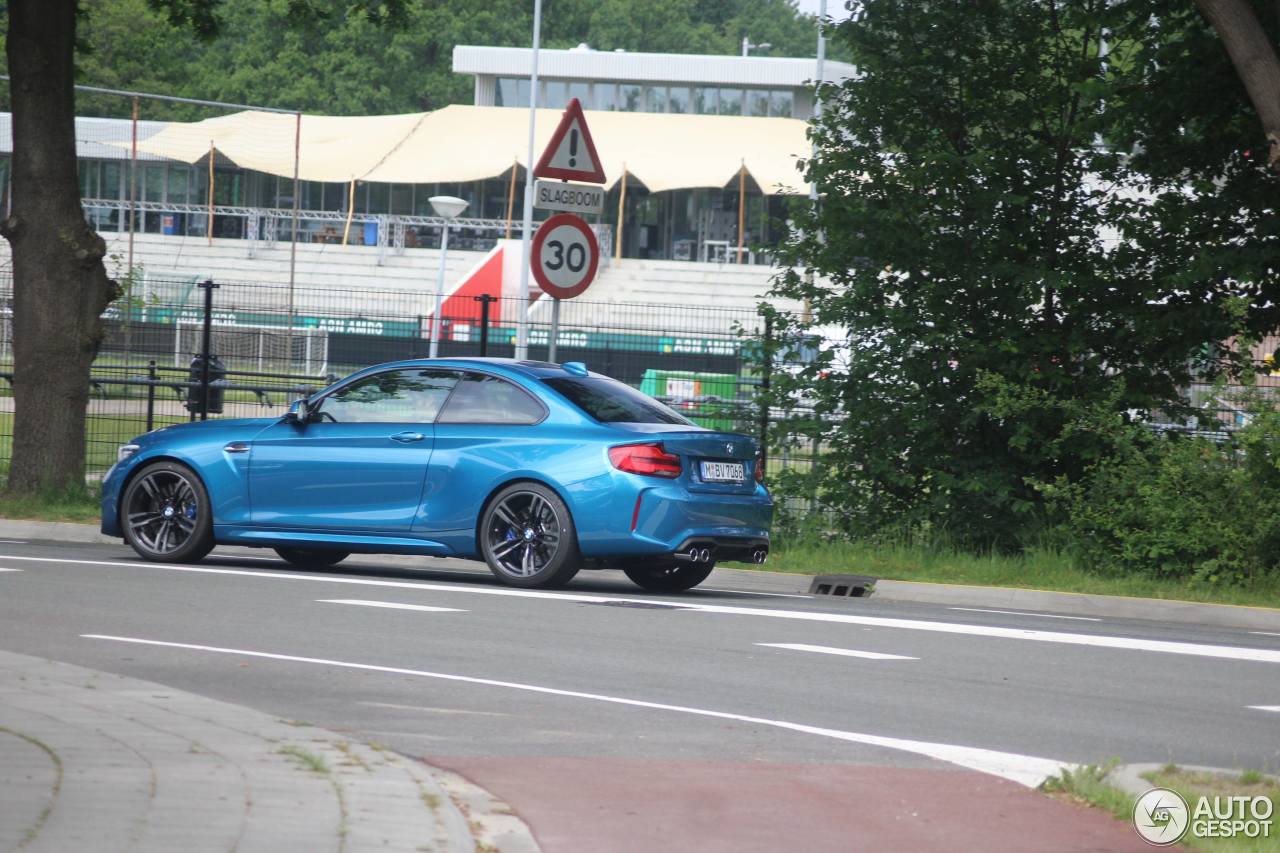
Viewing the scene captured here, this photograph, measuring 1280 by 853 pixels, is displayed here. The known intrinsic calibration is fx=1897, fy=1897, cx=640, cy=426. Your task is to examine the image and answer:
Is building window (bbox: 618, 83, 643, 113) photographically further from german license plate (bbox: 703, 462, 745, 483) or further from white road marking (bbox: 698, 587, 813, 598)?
german license plate (bbox: 703, 462, 745, 483)

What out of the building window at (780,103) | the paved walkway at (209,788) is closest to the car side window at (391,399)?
the paved walkway at (209,788)

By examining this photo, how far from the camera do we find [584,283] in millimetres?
15570

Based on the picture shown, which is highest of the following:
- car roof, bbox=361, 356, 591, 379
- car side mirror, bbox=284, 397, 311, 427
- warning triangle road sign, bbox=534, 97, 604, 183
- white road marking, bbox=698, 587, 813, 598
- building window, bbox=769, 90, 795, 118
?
building window, bbox=769, 90, 795, 118

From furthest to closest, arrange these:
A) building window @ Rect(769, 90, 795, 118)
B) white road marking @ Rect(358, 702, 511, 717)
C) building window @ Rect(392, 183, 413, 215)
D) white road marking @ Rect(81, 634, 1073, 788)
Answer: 1. building window @ Rect(769, 90, 795, 118)
2. building window @ Rect(392, 183, 413, 215)
3. white road marking @ Rect(358, 702, 511, 717)
4. white road marking @ Rect(81, 634, 1073, 788)

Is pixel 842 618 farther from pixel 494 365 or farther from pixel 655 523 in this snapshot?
pixel 494 365

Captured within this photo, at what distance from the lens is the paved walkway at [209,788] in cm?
511

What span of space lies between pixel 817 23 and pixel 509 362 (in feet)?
18.4

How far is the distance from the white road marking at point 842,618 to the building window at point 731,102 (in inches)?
2309

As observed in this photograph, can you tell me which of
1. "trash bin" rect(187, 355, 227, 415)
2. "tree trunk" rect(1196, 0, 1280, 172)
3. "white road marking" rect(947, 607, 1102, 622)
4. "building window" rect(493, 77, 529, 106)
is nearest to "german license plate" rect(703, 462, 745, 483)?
"white road marking" rect(947, 607, 1102, 622)

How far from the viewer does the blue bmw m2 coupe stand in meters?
12.2

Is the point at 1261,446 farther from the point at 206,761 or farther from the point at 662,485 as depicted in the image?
the point at 206,761

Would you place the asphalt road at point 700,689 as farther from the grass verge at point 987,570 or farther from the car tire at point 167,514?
the grass verge at point 987,570

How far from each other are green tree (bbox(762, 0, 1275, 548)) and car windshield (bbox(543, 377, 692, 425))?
3.60 m

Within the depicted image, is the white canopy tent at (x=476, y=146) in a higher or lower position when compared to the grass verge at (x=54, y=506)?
higher
